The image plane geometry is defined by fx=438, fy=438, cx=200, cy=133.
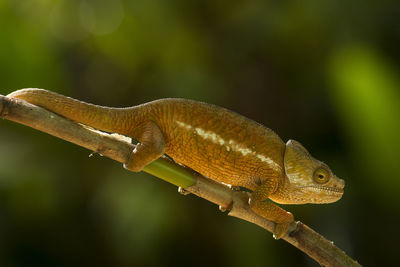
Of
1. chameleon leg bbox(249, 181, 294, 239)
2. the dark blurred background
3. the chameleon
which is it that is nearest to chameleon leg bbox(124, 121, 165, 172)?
the chameleon

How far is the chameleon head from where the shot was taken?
206 centimetres

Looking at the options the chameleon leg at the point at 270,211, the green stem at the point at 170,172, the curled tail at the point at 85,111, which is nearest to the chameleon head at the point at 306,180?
the chameleon leg at the point at 270,211

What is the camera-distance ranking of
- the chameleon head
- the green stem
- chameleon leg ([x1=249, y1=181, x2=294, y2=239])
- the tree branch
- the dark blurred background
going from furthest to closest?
the dark blurred background, the chameleon head, chameleon leg ([x1=249, y1=181, x2=294, y2=239]), the green stem, the tree branch

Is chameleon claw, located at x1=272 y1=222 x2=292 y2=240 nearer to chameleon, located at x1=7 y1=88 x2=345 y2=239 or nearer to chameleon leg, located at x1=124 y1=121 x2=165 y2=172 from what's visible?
chameleon, located at x1=7 y1=88 x2=345 y2=239

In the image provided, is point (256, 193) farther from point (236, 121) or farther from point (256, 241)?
point (256, 241)

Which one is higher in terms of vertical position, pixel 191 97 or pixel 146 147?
pixel 191 97

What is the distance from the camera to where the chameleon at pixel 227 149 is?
195cm

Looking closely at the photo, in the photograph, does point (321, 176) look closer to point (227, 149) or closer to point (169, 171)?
point (227, 149)

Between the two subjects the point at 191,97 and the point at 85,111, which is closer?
the point at 85,111

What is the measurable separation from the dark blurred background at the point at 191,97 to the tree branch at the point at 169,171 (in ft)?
6.07

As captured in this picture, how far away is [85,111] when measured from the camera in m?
1.85

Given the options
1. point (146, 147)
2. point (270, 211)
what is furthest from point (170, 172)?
point (270, 211)

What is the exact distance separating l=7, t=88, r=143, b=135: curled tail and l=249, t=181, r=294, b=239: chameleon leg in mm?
635

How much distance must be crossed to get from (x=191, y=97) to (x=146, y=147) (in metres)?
2.56
